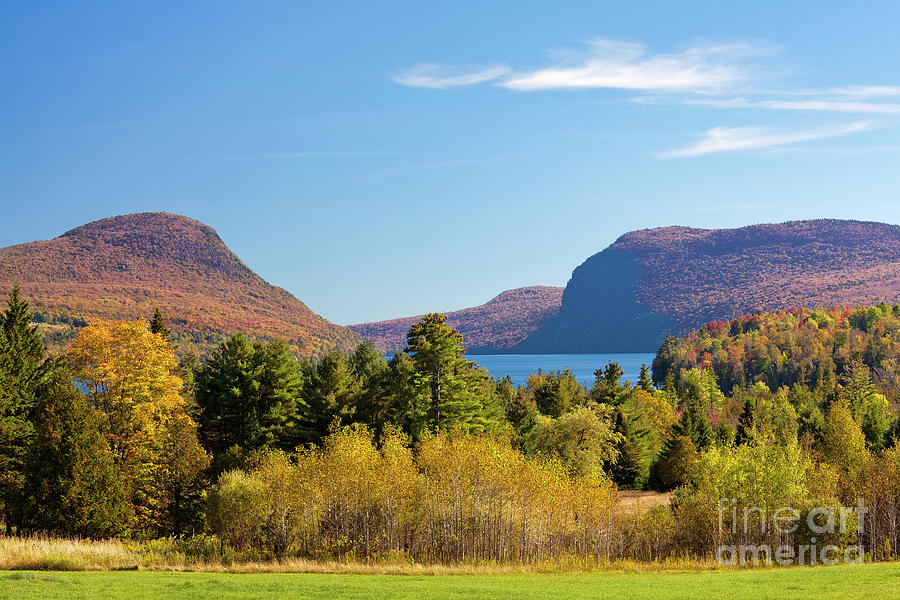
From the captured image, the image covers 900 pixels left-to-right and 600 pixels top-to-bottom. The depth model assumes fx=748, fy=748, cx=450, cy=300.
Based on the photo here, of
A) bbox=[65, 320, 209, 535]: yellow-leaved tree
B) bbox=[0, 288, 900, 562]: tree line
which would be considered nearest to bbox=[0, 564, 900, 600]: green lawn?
bbox=[0, 288, 900, 562]: tree line

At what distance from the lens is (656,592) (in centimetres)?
3127

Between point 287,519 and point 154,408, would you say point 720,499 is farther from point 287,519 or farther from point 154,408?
point 154,408

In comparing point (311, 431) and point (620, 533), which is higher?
point (311, 431)

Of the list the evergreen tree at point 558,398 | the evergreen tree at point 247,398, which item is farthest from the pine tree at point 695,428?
the evergreen tree at point 247,398

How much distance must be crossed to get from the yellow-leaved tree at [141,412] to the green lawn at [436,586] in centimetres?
1985

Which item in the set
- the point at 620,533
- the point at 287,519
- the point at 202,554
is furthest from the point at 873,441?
the point at 202,554

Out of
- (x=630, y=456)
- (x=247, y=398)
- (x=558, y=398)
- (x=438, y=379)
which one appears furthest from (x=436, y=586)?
(x=558, y=398)

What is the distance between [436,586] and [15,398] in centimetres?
3536

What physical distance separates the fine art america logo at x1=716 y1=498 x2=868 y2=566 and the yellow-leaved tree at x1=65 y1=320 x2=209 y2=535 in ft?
125

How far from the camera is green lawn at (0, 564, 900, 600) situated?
28.6m

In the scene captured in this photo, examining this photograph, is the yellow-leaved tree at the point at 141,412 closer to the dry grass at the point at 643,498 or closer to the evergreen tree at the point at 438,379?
the evergreen tree at the point at 438,379

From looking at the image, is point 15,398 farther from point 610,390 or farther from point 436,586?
point 610,390

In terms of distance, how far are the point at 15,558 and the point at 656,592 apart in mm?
29262

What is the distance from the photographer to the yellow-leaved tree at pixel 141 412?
53719mm
